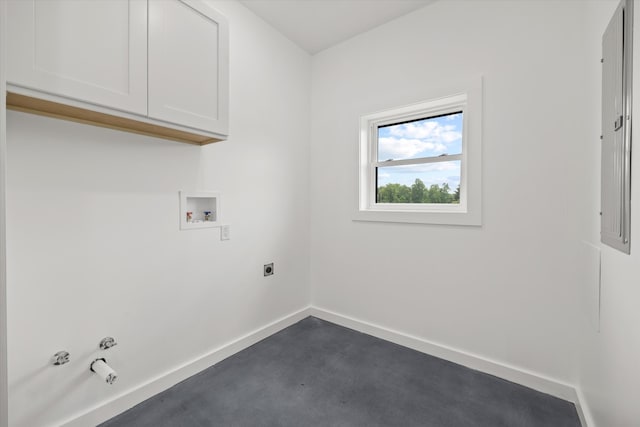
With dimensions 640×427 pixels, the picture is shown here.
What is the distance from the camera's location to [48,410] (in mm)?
1294

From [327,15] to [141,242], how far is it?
6.90ft

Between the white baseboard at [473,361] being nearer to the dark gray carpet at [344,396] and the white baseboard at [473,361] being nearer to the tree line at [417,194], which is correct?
the dark gray carpet at [344,396]

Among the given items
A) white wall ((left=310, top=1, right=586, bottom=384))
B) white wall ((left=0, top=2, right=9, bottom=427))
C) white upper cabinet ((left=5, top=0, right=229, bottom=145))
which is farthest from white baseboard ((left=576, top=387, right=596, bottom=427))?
white upper cabinet ((left=5, top=0, right=229, bottom=145))

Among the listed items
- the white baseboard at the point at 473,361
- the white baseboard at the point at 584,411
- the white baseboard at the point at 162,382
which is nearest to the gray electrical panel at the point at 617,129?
the white baseboard at the point at 584,411

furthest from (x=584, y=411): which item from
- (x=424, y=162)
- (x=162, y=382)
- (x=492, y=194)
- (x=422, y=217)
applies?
(x=162, y=382)

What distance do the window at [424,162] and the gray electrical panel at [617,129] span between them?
715 mm

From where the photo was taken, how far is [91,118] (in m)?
1.33

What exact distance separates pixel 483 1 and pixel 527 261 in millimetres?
1708

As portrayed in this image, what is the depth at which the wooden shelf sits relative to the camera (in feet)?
3.67

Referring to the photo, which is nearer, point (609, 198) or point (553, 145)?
point (609, 198)

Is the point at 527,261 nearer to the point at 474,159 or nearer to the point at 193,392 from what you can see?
the point at 474,159

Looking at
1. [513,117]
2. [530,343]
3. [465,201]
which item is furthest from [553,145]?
[530,343]

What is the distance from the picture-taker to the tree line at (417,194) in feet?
7.20

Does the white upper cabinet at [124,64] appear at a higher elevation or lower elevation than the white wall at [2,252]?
higher
